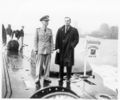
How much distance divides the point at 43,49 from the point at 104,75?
0.46m

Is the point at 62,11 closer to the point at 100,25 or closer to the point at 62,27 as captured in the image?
the point at 62,27

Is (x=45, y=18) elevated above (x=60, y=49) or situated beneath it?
elevated above

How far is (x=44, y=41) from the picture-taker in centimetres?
163

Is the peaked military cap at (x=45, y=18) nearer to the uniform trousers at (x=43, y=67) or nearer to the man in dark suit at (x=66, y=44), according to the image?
the man in dark suit at (x=66, y=44)

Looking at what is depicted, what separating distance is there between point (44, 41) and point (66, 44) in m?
0.15

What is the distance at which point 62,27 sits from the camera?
1.62 metres

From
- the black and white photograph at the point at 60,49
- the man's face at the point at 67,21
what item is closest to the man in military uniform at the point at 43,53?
the black and white photograph at the point at 60,49

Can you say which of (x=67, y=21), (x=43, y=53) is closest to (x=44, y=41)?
(x=43, y=53)

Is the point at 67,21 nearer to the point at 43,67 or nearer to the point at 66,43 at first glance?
the point at 66,43

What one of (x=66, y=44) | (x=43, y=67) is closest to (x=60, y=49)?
(x=66, y=44)

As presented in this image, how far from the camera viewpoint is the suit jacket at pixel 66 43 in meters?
1.62

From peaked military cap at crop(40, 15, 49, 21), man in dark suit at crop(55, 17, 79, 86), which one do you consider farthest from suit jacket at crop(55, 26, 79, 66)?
peaked military cap at crop(40, 15, 49, 21)

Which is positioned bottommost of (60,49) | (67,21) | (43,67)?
(43,67)

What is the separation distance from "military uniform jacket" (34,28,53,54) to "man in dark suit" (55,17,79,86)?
0.05m
